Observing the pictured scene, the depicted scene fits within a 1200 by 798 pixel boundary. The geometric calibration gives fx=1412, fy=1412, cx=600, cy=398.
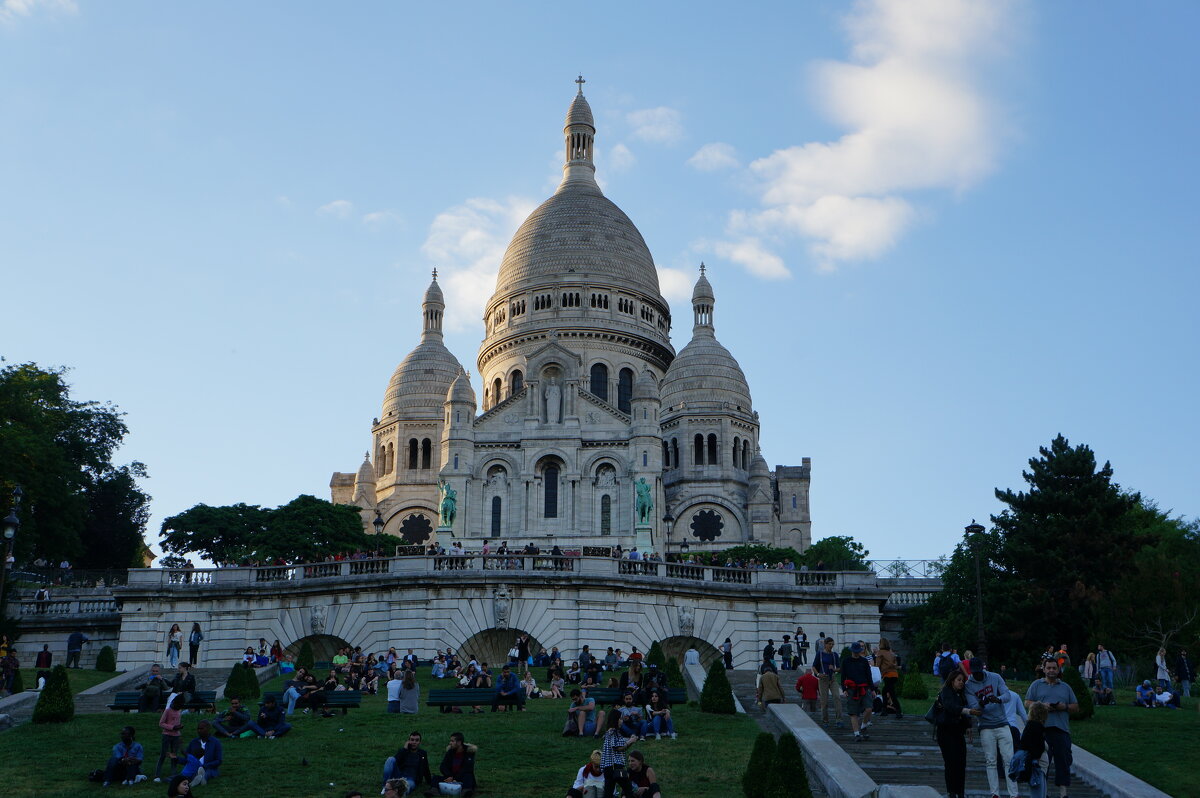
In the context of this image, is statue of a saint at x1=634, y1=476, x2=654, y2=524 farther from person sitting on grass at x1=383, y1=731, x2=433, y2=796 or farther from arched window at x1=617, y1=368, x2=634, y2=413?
person sitting on grass at x1=383, y1=731, x2=433, y2=796

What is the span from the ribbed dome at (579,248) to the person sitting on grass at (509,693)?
71.0m

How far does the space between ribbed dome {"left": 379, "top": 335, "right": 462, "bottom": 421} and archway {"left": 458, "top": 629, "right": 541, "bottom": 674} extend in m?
58.7

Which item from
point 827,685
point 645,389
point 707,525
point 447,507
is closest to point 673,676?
point 827,685

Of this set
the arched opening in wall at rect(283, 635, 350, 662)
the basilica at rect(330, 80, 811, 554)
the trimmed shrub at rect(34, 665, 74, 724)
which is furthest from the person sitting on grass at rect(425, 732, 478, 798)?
the basilica at rect(330, 80, 811, 554)

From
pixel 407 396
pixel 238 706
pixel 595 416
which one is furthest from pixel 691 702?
pixel 407 396

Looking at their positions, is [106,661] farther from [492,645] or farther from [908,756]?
[908,756]

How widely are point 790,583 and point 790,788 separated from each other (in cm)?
2405

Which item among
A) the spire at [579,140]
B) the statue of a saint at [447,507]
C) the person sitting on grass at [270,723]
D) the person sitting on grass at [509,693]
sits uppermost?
the spire at [579,140]

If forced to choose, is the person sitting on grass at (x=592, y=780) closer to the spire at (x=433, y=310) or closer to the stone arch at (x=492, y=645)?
the stone arch at (x=492, y=645)

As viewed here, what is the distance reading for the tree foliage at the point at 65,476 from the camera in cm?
4578

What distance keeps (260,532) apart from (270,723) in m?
44.0

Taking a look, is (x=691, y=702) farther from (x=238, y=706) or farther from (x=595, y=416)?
(x=595, y=416)

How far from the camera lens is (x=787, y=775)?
1667 cm

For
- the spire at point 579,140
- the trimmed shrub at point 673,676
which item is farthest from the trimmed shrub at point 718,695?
the spire at point 579,140
